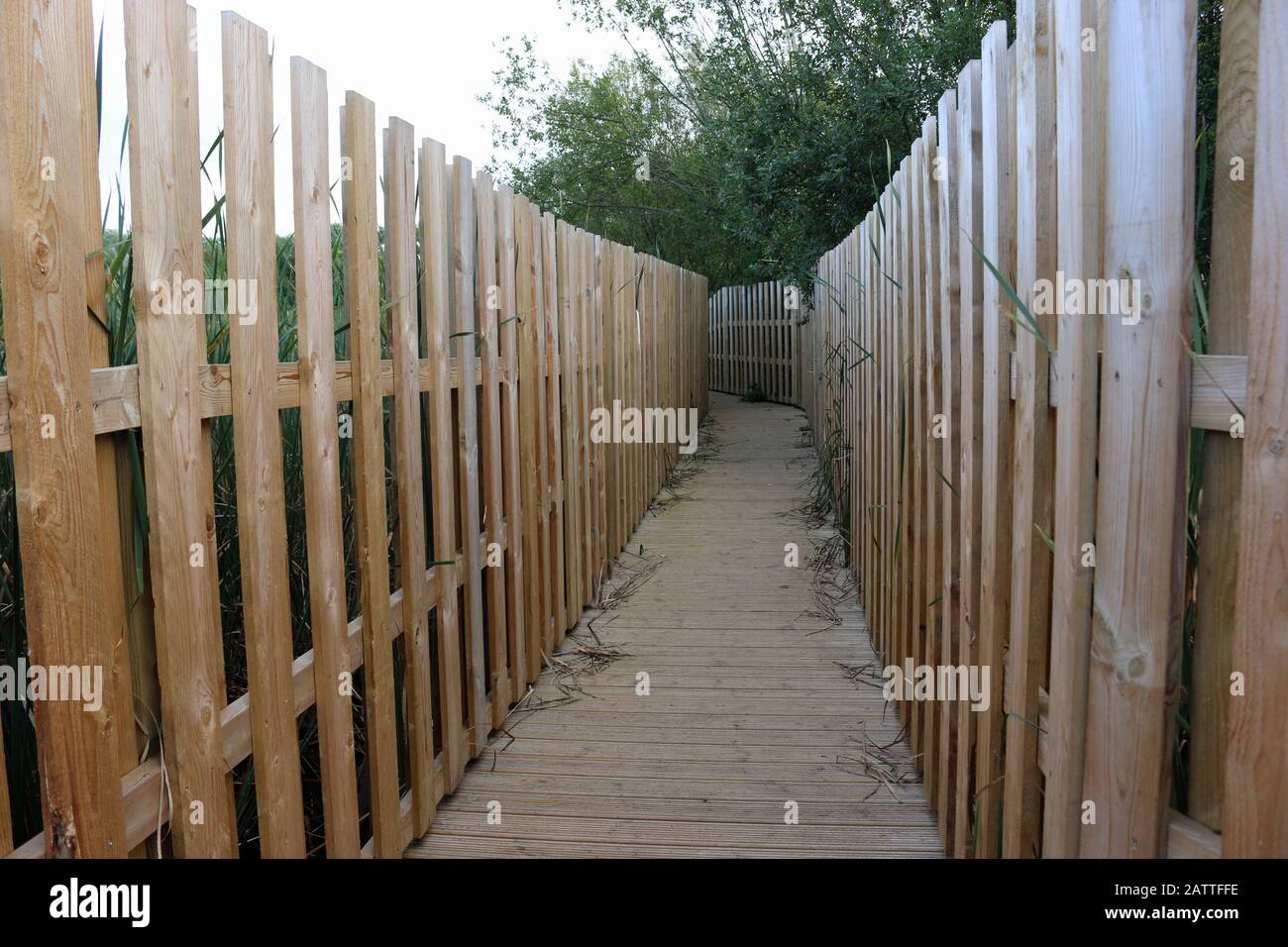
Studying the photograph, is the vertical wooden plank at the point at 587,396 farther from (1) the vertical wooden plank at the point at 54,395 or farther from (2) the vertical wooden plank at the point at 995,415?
(1) the vertical wooden plank at the point at 54,395

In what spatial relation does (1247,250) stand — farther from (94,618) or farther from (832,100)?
(832,100)

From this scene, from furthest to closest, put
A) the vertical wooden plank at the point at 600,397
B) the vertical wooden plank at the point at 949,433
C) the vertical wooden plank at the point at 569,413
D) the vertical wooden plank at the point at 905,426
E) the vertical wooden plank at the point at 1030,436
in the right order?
the vertical wooden plank at the point at 600,397 < the vertical wooden plank at the point at 569,413 < the vertical wooden plank at the point at 905,426 < the vertical wooden plank at the point at 949,433 < the vertical wooden plank at the point at 1030,436

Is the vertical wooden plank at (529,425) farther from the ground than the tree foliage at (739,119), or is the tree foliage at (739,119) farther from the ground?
the tree foliage at (739,119)

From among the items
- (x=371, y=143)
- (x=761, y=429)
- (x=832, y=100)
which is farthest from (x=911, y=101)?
(x=371, y=143)

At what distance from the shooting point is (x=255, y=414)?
1961 mm

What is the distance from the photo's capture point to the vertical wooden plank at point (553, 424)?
4.51 meters

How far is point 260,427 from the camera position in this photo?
1976mm

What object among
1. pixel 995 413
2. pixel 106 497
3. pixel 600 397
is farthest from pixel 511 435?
pixel 106 497

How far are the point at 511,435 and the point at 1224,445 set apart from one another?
288 cm

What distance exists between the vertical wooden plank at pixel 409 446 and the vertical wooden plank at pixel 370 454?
15cm
